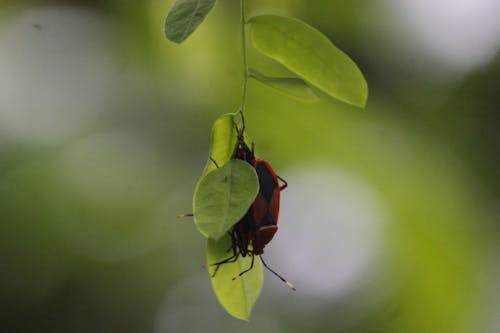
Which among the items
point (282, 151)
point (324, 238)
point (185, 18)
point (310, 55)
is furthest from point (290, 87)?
point (324, 238)

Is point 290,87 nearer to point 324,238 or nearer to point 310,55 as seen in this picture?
point 310,55

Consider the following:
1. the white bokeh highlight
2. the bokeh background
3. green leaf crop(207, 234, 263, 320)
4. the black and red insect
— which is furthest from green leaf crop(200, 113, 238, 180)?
the white bokeh highlight

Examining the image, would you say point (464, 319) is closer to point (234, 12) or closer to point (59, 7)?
point (234, 12)

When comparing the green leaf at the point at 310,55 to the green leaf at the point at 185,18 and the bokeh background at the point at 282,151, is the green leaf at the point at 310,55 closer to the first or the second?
the green leaf at the point at 185,18

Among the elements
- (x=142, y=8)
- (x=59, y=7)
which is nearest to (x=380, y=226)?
(x=142, y=8)

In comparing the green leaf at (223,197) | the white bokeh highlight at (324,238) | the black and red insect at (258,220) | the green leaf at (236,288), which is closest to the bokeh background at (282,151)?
the white bokeh highlight at (324,238)

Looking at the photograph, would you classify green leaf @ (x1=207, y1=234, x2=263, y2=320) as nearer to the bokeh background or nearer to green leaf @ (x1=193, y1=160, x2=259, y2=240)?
green leaf @ (x1=193, y1=160, x2=259, y2=240)
